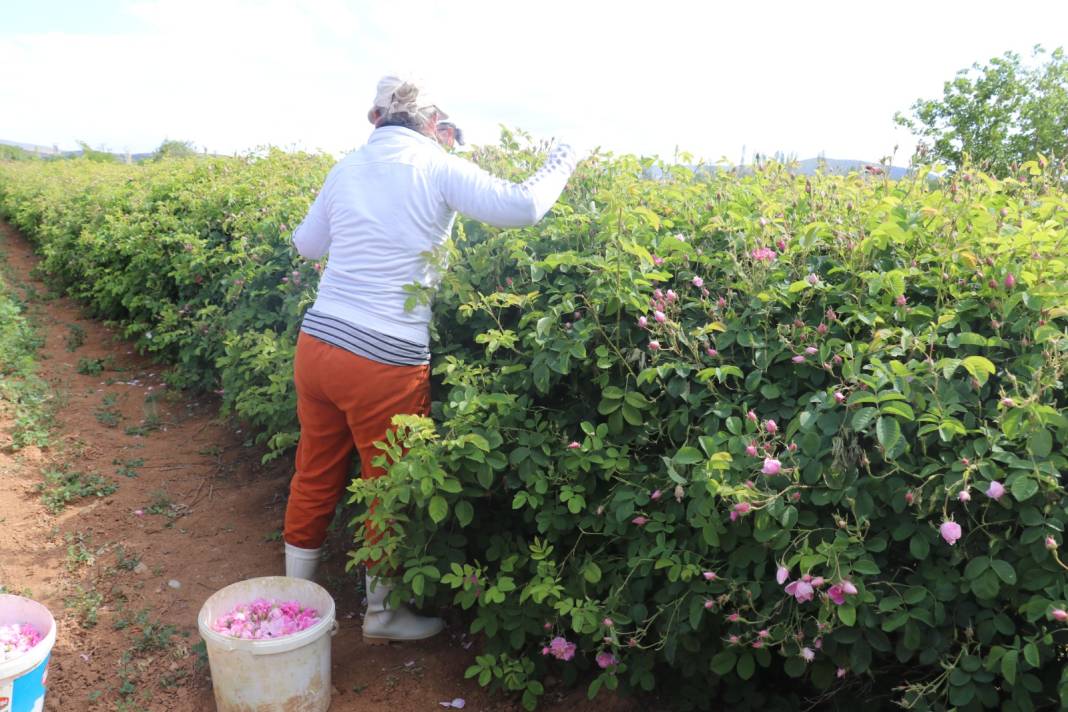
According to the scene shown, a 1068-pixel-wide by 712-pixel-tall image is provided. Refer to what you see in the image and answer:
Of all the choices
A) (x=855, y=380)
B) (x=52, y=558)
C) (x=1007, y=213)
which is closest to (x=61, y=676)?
(x=52, y=558)

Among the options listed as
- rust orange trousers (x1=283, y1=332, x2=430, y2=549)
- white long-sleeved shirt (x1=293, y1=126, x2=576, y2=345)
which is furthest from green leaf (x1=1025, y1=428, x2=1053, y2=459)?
rust orange trousers (x1=283, y1=332, x2=430, y2=549)

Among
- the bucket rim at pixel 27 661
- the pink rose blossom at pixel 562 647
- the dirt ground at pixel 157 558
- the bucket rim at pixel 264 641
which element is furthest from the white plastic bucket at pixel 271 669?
the pink rose blossom at pixel 562 647

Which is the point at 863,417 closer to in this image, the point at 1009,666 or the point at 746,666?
the point at 1009,666

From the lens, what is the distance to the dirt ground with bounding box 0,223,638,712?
2.91 meters

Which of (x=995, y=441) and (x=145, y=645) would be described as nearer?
(x=995, y=441)

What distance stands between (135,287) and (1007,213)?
6.58 meters

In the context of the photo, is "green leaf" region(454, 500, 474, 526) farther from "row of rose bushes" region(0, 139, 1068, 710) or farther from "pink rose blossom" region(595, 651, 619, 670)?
"pink rose blossom" region(595, 651, 619, 670)

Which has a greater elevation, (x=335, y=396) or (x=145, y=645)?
(x=335, y=396)

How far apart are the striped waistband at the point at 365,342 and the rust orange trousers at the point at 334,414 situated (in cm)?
2

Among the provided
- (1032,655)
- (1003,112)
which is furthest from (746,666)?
(1003,112)

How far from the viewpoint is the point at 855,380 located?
6.53 ft

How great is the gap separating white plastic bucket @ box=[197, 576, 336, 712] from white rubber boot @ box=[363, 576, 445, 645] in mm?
305

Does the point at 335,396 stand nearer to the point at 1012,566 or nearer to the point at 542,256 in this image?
the point at 542,256

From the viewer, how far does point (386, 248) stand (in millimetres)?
2809
